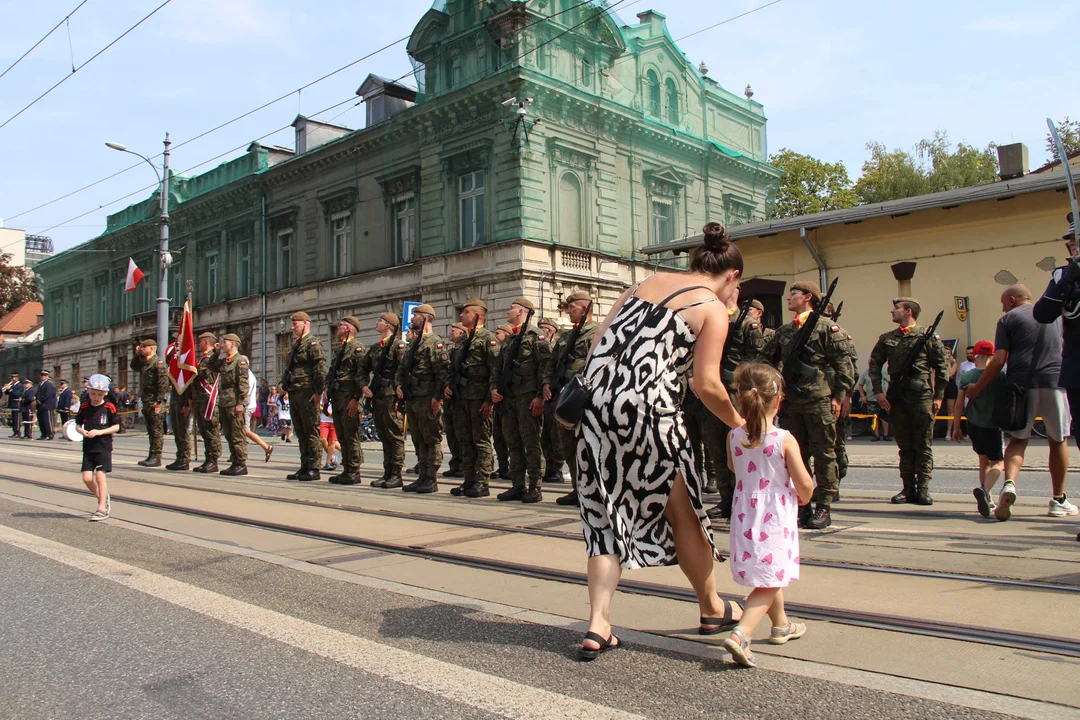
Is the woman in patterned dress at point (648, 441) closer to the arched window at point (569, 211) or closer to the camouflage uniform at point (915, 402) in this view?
the camouflage uniform at point (915, 402)

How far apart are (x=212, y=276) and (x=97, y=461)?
33407mm

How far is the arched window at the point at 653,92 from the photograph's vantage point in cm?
2987

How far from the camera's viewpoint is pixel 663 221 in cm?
3014

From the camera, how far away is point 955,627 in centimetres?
379

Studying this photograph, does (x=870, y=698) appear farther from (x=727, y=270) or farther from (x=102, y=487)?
(x=102, y=487)

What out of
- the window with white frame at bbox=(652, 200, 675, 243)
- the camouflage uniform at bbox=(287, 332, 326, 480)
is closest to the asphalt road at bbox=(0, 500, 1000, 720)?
the camouflage uniform at bbox=(287, 332, 326, 480)

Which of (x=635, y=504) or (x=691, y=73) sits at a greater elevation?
(x=691, y=73)

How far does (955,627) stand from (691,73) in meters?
30.4

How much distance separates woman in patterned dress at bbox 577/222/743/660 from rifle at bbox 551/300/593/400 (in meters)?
4.35

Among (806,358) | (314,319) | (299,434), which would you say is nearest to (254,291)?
(314,319)

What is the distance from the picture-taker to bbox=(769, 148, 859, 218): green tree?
4312 centimetres

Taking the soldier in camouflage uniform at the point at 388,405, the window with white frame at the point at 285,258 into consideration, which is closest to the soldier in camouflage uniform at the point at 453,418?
the soldier in camouflage uniform at the point at 388,405

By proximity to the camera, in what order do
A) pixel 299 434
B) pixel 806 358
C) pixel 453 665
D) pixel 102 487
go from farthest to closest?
pixel 299 434, pixel 102 487, pixel 806 358, pixel 453 665

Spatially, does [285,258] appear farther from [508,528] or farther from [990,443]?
[990,443]
